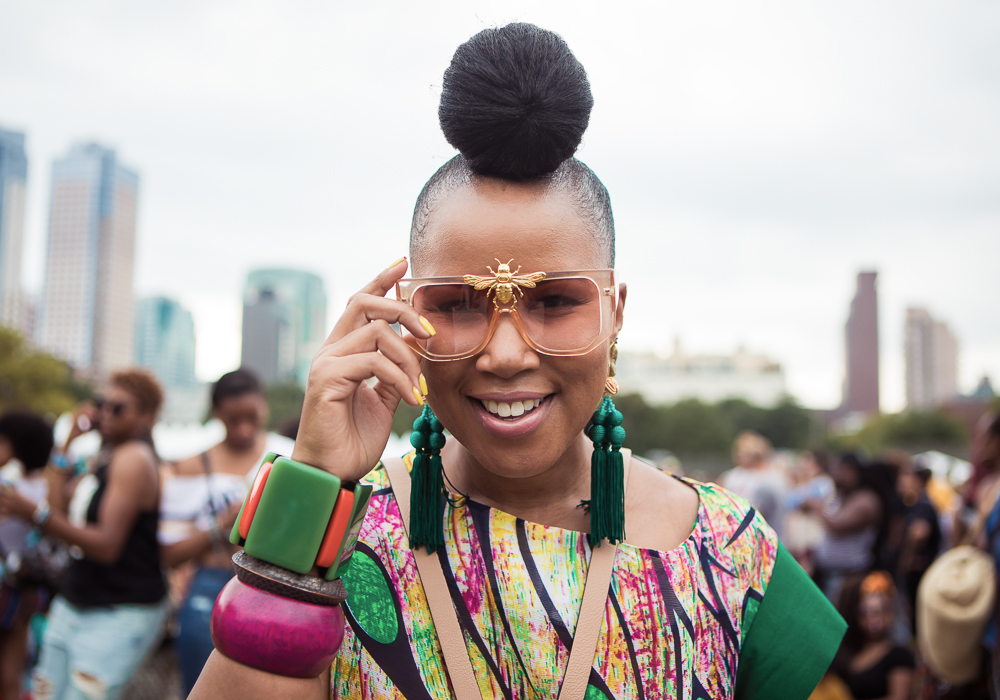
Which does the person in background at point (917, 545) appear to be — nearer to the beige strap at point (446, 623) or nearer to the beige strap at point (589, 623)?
the beige strap at point (589, 623)

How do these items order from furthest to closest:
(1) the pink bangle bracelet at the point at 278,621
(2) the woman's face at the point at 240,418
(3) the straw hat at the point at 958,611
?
(2) the woman's face at the point at 240,418
(3) the straw hat at the point at 958,611
(1) the pink bangle bracelet at the point at 278,621

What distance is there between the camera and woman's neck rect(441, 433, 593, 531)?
1492mm

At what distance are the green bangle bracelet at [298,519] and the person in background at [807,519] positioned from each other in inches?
262

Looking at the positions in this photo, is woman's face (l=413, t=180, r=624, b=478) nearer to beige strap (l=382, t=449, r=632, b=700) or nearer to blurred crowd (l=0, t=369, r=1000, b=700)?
beige strap (l=382, t=449, r=632, b=700)

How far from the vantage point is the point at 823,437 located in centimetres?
7844

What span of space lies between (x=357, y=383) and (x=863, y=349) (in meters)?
122

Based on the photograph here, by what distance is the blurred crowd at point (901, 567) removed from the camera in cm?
351

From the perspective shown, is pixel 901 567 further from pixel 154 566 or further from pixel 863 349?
pixel 863 349

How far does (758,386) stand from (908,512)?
114572 millimetres

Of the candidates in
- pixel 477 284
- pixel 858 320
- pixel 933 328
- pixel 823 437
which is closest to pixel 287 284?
pixel 823 437

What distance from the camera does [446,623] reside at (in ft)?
4.38

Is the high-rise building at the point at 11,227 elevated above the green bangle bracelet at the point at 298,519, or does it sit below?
above

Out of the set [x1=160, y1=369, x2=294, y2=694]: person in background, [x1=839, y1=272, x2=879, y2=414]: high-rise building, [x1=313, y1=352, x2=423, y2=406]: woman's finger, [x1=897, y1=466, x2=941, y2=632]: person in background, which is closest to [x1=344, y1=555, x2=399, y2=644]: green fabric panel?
[x1=313, y1=352, x2=423, y2=406]: woman's finger

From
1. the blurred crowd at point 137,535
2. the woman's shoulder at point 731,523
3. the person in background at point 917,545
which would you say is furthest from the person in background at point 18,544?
the person in background at point 917,545
